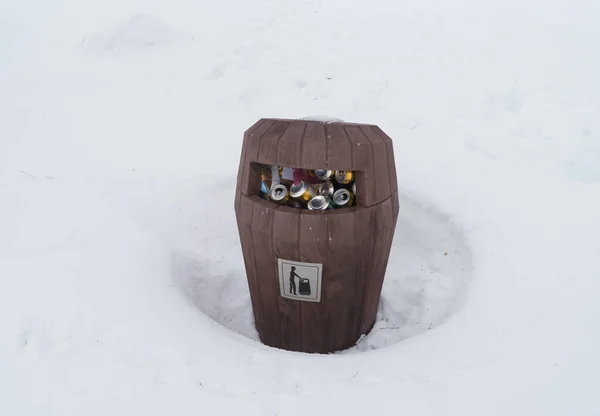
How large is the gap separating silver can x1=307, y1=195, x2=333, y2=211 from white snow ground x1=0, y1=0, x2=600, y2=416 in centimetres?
62

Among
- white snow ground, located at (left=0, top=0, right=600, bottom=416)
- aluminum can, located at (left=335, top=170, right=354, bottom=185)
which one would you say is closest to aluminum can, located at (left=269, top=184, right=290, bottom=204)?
aluminum can, located at (left=335, top=170, right=354, bottom=185)

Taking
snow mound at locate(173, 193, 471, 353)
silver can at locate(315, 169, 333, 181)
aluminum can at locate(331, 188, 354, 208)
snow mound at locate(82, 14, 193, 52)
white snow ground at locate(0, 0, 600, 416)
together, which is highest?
silver can at locate(315, 169, 333, 181)

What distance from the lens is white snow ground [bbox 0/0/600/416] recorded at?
1.68m

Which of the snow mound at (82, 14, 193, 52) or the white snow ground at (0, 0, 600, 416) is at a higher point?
the snow mound at (82, 14, 193, 52)

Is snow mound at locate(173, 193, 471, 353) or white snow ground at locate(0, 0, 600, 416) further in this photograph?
snow mound at locate(173, 193, 471, 353)

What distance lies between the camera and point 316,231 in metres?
1.81

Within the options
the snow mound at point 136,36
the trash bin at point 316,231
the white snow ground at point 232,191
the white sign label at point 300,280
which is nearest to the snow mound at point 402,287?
the white snow ground at point 232,191

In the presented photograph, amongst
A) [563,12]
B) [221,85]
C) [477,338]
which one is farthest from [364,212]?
[563,12]

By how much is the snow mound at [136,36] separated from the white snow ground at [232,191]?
0.02 meters

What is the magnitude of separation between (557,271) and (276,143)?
1.65m

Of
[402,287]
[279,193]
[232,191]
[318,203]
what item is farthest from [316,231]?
[232,191]

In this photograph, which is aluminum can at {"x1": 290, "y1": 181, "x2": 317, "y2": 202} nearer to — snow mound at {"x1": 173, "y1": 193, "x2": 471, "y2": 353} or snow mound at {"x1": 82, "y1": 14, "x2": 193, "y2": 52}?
snow mound at {"x1": 173, "y1": 193, "x2": 471, "y2": 353}

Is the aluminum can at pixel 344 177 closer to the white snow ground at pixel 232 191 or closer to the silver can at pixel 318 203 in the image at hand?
the silver can at pixel 318 203

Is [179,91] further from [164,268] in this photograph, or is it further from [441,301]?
[441,301]
